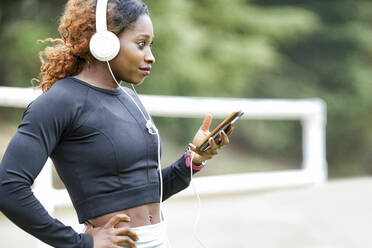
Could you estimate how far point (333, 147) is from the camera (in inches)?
632

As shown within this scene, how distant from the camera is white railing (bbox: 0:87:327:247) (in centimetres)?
338

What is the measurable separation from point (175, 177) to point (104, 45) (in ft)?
2.39

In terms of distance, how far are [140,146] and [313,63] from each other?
50.4 ft

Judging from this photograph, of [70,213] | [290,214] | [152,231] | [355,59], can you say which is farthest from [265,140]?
[152,231]

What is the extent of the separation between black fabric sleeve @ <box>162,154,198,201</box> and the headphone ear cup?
25.4 inches

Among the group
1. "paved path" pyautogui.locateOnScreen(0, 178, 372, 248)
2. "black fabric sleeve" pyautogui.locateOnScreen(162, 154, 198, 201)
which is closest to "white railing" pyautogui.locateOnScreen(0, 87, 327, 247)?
"paved path" pyautogui.locateOnScreen(0, 178, 372, 248)

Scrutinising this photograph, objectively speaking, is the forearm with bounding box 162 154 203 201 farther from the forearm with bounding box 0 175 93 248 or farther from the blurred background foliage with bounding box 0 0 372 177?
the blurred background foliage with bounding box 0 0 372 177

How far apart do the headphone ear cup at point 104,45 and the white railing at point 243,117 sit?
1661mm

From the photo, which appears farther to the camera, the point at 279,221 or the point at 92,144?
the point at 279,221

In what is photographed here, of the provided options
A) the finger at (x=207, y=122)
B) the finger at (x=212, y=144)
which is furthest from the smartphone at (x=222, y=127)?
the finger at (x=207, y=122)

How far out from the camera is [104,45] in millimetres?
1812

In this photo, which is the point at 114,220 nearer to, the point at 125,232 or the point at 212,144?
the point at 125,232

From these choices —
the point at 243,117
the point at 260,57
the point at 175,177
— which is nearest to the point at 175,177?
the point at 175,177

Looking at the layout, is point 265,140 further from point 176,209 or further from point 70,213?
point 70,213
